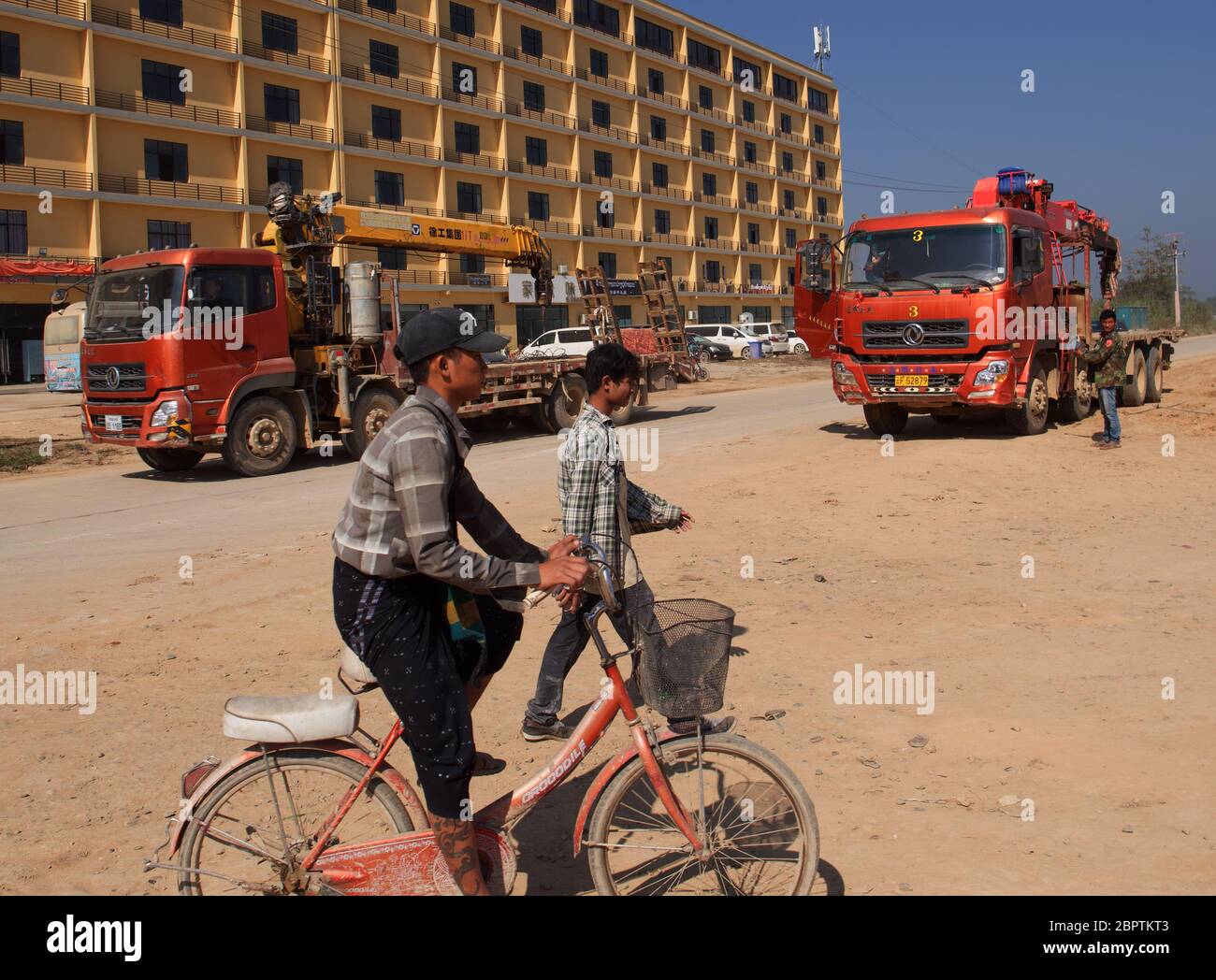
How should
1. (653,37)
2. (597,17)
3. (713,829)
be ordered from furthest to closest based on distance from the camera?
(653,37), (597,17), (713,829)

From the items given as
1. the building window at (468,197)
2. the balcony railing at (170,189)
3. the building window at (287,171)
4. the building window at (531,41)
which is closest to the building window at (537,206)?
the building window at (468,197)

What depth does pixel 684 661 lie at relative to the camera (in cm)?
313

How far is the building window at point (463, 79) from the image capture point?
50344 millimetres

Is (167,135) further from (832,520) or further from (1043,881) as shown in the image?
(1043,881)

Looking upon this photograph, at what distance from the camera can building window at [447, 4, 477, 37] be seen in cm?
5022

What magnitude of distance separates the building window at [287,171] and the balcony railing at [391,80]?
4675 millimetres

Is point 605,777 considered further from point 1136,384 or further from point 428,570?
point 1136,384

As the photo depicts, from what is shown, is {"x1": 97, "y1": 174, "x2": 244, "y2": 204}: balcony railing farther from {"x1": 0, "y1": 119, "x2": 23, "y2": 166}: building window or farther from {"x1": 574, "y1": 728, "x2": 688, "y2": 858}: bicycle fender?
{"x1": 574, "y1": 728, "x2": 688, "y2": 858}: bicycle fender

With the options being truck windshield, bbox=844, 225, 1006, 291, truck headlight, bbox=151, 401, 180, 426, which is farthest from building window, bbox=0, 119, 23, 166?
truck windshield, bbox=844, 225, 1006, 291

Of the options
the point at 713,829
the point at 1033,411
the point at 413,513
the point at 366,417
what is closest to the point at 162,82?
the point at 366,417

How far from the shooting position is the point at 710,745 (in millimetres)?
3238

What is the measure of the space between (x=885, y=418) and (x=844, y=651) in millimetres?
9423
